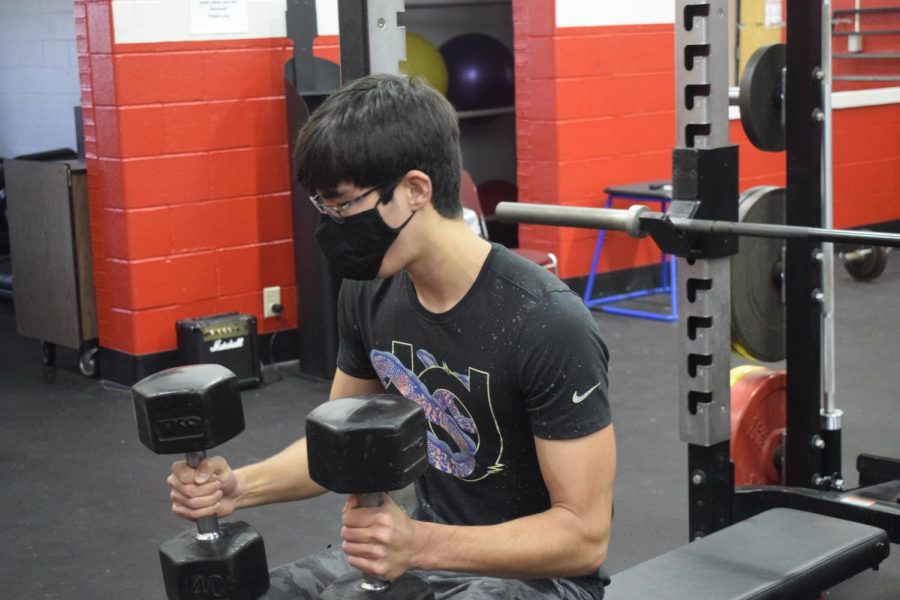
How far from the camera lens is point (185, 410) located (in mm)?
1461

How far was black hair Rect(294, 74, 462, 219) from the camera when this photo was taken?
4.93 ft

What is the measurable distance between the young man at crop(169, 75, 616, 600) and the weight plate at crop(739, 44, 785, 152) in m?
1.13

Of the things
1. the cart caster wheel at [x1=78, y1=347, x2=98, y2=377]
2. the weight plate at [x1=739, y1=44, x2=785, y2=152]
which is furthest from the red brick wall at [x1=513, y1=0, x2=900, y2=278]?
the weight plate at [x1=739, y1=44, x2=785, y2=152]

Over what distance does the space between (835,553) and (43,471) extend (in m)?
2.49

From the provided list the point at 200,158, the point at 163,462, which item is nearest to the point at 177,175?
the point at 200,158

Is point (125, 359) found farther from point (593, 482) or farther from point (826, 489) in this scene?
point (593, 482)

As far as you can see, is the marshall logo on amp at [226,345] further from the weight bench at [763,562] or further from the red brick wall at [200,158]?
the weight bench at [763,562]

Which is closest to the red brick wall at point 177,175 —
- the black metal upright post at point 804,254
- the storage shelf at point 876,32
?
the black metal upright post at point 804,254

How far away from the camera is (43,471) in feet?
12.4

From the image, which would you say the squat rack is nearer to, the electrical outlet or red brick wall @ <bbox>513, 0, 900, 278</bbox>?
the electrical outlet

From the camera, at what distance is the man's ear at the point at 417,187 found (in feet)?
5.09

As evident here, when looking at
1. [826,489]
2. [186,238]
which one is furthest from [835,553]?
[186,238]

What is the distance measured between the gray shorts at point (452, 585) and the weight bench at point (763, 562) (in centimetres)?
37

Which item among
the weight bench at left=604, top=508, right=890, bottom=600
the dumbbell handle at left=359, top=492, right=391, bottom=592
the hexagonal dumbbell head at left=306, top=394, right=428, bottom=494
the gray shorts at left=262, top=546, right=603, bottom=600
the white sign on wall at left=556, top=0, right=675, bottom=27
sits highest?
the white sign on wall at left=556, top=0, right=675, bottom=27
